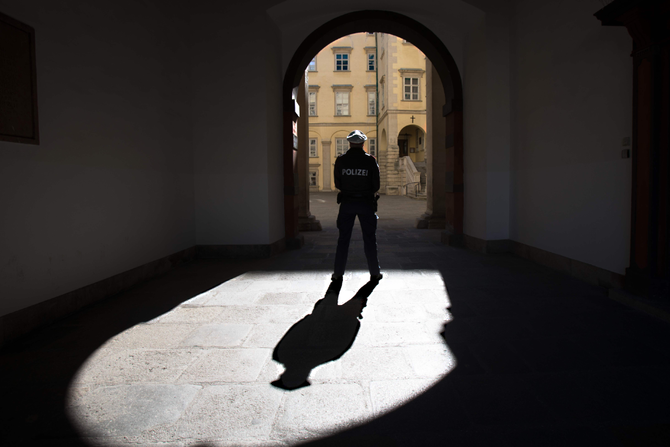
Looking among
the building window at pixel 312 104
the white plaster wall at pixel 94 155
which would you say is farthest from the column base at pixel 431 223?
the building window at pixel 312 104

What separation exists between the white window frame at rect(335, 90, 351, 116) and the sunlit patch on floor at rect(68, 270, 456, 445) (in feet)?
115

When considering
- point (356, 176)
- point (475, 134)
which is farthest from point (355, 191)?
point (475, 134)

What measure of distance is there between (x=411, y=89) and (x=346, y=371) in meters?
32.0

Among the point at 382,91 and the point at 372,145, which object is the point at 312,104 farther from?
the point at 382,91

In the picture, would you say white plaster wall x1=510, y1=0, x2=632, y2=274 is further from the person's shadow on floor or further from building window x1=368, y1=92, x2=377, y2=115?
building window x1=368, y1=92, x2=377, y2=115

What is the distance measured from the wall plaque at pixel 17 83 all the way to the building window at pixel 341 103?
35.3 metres

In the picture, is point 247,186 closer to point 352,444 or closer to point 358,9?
point 358,9

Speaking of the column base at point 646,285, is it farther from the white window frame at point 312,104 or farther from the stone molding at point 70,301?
the white window frame at point 312,104

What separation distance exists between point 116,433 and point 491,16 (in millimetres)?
7251

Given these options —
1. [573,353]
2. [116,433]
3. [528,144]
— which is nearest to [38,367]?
[116,433]

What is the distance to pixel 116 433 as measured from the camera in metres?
1.99

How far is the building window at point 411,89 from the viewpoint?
3180 centimetres

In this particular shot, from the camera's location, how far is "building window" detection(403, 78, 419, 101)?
1252 inches

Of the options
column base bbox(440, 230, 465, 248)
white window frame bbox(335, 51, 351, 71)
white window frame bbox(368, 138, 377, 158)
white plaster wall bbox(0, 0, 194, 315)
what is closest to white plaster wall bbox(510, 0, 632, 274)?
column base bbox(440, 230, 465, 248)
